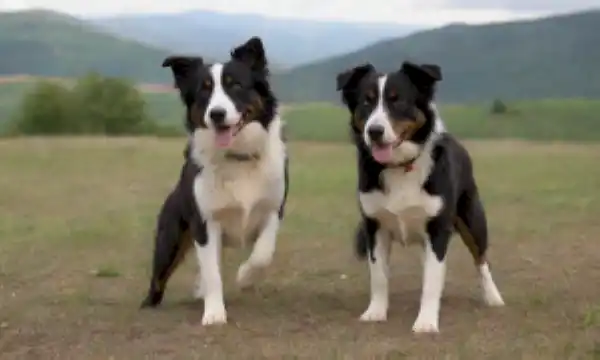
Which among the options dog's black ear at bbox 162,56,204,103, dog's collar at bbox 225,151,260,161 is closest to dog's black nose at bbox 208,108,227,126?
dog's black ear at bbox 162,56,204,103

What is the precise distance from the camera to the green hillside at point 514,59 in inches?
1364

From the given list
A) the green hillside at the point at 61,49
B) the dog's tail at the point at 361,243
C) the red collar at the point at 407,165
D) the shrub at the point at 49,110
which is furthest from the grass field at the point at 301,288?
the green hillside at the point at 61,49

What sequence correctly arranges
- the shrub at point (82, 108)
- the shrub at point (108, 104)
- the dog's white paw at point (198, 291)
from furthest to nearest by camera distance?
the shrub at point (82, 108) → the shrub at point (108, 104) → the dog's white paw at point (198, 291)

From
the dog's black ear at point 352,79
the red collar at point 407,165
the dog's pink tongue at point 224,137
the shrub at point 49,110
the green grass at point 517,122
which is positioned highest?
the dog's black ear at point 352,79

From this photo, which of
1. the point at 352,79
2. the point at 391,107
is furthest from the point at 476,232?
the point at 352,79

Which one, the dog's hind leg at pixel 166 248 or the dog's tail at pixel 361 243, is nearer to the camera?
the dog's tail at pixel 361 243

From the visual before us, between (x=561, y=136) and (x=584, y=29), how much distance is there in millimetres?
4224

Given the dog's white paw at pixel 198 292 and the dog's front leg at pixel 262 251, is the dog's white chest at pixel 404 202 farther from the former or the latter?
the dog's white paw at pixel 198 292

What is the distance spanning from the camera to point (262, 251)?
838 centimetres

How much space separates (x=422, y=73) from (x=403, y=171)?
70 centimetres

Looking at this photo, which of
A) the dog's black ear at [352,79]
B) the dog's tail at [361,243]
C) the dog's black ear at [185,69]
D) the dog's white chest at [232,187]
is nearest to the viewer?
the dog's black ear at [352,79]

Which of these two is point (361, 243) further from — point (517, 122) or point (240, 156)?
point (517, 122)

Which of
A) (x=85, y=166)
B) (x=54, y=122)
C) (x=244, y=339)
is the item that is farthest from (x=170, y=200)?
(x=54, y=122)

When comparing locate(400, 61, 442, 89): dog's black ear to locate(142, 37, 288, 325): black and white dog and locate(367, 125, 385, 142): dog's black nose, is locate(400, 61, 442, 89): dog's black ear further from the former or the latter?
locate(142, 37, 288, 325): black and white dog
